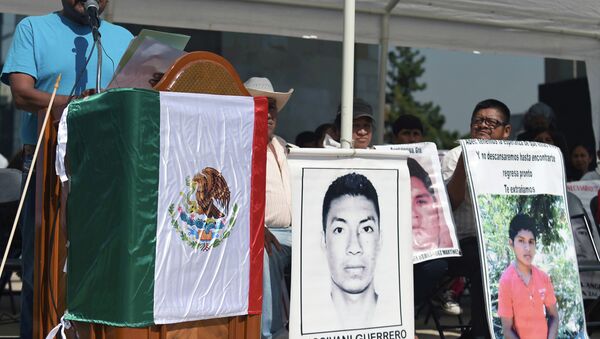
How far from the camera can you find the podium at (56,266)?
3.17 m

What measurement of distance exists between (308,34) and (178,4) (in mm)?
1040

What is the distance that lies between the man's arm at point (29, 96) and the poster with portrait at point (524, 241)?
2050 millimetres

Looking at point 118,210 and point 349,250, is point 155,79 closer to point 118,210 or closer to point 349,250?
point 118,210

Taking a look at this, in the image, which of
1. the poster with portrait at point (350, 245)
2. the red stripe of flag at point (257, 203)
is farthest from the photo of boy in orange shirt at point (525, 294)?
the red stripe of flag at point (257, 203)

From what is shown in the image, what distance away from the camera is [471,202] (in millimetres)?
4445

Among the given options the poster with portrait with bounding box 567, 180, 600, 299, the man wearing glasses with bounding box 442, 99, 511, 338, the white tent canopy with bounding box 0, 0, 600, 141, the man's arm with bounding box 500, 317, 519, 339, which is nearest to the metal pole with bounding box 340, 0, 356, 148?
the man wearing glasses with bounding box 442, 99, 511, 338

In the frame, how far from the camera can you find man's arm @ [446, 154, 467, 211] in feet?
15.4

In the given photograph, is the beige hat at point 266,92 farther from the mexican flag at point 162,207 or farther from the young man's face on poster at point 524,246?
the young man's face on poster at point 524,246

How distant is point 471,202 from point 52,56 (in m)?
2.16

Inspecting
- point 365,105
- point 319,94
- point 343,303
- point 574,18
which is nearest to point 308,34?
point 365,105

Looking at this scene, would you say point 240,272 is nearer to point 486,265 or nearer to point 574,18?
point 486,265

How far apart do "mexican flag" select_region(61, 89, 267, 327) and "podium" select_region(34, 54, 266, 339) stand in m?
0.04

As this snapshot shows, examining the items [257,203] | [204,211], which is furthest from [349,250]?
[204,211]

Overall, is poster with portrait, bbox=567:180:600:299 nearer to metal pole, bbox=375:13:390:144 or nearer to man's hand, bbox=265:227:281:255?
metal pole, bbox=375:13:390:144
